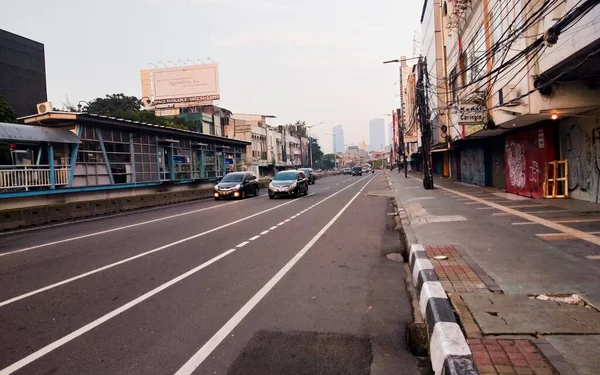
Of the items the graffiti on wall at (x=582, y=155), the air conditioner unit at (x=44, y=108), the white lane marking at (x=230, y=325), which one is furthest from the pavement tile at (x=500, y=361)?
the air conditioner unit at (x=44, y=108)

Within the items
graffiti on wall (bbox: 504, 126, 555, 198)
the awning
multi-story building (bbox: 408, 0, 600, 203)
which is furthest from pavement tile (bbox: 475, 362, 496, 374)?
the awning

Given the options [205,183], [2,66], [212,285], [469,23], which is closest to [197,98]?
[2,66]

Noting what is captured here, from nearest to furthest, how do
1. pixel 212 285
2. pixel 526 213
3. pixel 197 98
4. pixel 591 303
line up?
pixel 591 303 → pixel 212 285 → pixel 526 213 → pixel 197 98

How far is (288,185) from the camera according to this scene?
23078 millimetres

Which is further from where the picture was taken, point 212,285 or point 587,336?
point 212,285

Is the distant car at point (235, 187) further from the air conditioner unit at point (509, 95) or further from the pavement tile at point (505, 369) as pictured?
the pavement tile at point (505, 369)

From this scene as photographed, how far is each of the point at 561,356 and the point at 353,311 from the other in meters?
2.20

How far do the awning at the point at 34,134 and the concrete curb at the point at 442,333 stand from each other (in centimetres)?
1651

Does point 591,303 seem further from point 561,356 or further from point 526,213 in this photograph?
point 526,213

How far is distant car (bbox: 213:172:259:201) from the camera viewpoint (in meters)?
23.4

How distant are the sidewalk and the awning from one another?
15125 millimetres

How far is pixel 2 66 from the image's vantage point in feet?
113

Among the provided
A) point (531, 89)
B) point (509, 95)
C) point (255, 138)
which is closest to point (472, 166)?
point (509, 95)

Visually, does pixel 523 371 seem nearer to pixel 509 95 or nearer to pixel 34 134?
pixel 509 95
